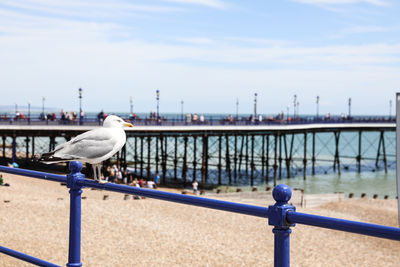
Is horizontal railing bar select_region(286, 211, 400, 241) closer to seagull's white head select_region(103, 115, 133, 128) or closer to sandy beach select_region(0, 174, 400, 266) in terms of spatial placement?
seagull's white head select_region(103, 115, 133, 128)

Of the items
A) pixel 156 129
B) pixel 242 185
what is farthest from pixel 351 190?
pixel 156 129

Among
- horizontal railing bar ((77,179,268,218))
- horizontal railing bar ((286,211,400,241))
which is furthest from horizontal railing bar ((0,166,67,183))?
horizontal railing bar ((286,211,400,241))

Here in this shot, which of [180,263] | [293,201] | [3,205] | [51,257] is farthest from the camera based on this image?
[293,201]

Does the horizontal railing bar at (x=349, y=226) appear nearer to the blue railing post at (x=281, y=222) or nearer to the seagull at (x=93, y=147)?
the blue railing post at (x=281, y=222)

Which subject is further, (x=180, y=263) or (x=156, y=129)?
(x=156, y=129)

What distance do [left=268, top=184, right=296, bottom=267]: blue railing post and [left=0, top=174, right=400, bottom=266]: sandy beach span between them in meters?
9.25

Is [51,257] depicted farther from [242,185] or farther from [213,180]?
[213,180]

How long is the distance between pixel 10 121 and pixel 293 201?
19.4 meters

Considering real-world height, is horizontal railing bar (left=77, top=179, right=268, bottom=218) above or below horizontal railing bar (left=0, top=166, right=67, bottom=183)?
above

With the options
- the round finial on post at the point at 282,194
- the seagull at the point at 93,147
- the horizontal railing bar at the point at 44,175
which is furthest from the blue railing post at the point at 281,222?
the seagull at the point at 93,147

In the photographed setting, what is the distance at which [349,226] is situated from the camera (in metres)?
2.11

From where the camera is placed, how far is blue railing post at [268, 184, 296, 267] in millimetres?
2297

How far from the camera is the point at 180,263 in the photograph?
14125 millimetres

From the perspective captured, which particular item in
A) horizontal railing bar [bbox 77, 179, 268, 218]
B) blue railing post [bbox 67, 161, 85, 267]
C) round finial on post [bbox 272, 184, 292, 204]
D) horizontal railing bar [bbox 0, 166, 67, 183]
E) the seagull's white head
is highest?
the seagull's white head
